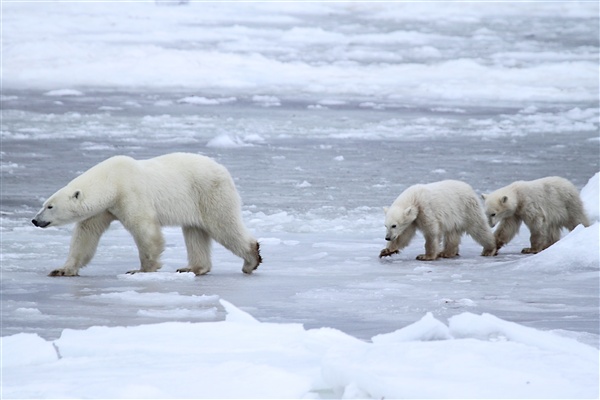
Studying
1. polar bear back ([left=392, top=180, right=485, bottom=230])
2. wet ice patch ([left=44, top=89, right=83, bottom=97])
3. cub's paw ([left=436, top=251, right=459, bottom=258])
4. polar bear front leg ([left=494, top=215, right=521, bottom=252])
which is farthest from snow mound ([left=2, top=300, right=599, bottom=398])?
wet ice patch ([left=44, top=89, right=83, bottom=97])

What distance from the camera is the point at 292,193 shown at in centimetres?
939

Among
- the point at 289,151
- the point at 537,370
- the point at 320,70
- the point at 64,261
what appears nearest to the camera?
the point at 537,370

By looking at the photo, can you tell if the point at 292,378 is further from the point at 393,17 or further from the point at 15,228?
the point at 393,17

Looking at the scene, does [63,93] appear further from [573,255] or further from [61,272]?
[573,255]

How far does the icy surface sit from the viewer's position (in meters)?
3.38

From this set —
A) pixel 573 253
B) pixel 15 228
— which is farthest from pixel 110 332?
pixel 15 228

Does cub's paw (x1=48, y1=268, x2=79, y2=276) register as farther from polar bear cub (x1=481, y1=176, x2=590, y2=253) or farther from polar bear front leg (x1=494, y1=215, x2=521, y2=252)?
polar bear front leg (x1=494, y1=215, x2=521, y2=252)

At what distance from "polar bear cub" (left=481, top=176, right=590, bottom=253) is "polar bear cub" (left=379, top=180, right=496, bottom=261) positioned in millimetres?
226

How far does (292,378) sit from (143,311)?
1.75m

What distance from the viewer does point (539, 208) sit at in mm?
7586

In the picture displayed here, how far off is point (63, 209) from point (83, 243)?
0.24m

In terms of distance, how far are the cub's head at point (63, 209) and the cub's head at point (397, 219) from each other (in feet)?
6.50

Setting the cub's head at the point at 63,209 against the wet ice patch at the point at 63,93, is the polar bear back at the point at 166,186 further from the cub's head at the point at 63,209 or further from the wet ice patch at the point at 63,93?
the wet ice patch at the point at 63,93

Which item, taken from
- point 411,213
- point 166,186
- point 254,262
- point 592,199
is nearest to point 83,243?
point 166,186
